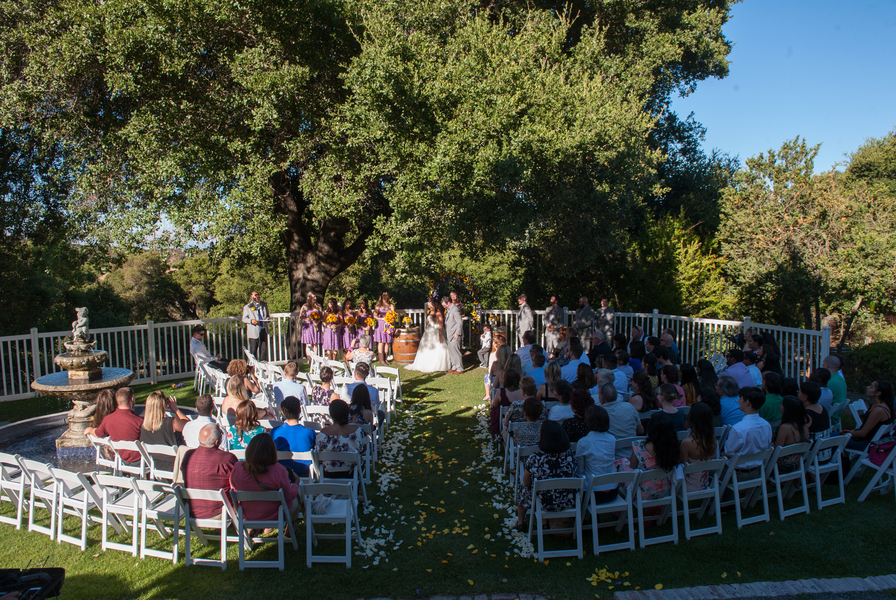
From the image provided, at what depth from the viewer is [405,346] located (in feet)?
43.3

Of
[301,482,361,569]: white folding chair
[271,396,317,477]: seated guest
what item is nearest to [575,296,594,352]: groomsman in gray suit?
[271,396,317,477]: seated guest

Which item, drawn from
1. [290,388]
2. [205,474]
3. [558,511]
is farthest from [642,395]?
[205,474]

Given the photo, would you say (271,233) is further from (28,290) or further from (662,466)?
(28,290)

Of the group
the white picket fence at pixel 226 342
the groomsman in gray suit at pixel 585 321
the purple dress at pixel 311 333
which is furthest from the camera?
the groomsman in gray suit at pixel 585 321

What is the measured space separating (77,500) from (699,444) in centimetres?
567

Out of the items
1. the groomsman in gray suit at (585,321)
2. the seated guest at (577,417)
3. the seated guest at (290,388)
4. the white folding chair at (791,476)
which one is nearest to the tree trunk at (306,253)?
the groomsman in gray suit at (585,321)

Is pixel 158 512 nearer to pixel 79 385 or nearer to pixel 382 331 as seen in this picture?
pixel 79 385

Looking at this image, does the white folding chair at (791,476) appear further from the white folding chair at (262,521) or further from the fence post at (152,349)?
the fence post at (152,349)

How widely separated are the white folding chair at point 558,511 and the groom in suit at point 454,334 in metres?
7.52

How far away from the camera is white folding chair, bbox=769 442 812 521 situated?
17.9 feet

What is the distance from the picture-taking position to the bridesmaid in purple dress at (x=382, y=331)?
43.3 feet

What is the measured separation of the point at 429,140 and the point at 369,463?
5.86 meters

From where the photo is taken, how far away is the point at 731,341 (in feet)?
37.6

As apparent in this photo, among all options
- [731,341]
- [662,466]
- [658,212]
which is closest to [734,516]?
[662,466]
